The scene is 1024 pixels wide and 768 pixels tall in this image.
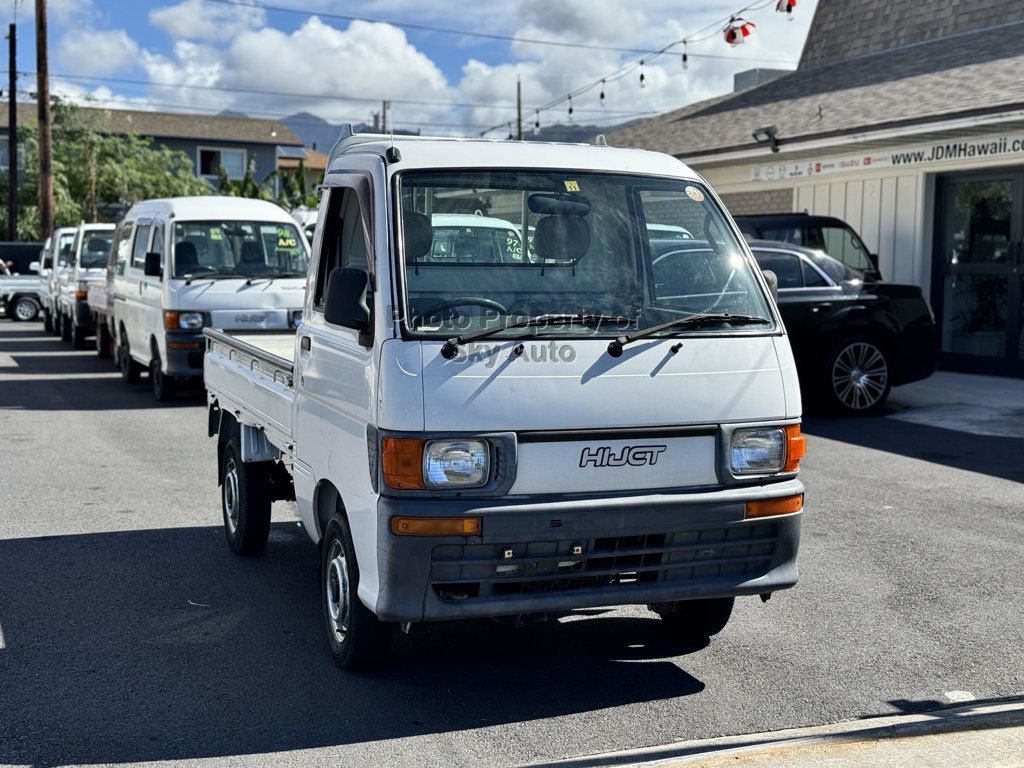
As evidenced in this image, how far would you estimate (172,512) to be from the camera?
8.44 m

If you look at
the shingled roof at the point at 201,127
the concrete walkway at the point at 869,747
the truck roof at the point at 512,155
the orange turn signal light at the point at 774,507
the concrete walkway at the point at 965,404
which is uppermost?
the shingled roof at the point at 201,127

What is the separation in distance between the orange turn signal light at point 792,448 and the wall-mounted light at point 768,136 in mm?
13632

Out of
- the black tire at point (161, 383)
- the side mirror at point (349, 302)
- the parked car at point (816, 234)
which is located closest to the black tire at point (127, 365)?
the black tire at point (161, 383)

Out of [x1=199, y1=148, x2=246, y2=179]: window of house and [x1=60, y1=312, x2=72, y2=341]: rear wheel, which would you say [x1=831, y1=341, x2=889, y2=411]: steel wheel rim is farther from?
[x1=199, y1=148, x2=246, y2=179]: window of house

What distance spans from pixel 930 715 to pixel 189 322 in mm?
10349

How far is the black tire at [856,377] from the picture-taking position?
13.0 metres

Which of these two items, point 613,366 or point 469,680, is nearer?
point 613,366

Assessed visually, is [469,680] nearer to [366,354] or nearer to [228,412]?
[366,354]

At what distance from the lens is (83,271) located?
67.8 ft

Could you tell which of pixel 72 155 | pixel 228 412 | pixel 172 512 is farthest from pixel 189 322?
pixel 72 155

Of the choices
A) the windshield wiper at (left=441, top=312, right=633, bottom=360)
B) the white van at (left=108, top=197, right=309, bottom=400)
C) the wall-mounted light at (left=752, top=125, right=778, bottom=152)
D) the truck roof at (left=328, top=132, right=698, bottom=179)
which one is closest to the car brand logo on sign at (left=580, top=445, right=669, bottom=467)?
the windshield wiper at (left=441, top=312, right=633, bottom=360)

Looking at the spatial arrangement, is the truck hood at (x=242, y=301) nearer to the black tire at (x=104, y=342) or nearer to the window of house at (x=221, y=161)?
the black tire at (x=104, y=342)

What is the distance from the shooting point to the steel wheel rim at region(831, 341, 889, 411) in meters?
13.0

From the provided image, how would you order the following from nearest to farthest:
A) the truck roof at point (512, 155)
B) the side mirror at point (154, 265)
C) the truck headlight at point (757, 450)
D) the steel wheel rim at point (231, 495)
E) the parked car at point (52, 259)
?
the truck headlight at point (757, 450) < the truck roof at point (512, 155) < the steel wheel rim at point (231, 495) < the side mirror at point (154, 265) < the parked car at point (52, 259)
